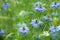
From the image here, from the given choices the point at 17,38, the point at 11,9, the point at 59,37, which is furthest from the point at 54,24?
the point at 11,9

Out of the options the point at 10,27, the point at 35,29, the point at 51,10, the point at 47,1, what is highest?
the point at 47,1

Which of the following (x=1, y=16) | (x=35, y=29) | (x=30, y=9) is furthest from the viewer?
(x=30, y=9)

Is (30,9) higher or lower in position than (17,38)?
higher

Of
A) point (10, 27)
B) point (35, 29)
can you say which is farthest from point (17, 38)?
point (10, 27)

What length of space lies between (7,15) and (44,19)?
62 centimetres

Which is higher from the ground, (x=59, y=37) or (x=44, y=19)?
(x=44, y=19)

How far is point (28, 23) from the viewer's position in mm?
2461

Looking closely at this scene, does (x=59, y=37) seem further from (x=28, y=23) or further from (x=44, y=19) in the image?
(x=28, y=23)

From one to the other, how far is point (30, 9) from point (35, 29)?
61cm

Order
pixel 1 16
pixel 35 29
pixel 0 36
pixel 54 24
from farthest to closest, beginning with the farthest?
pixel 1 16 → pixel 0 36 → pixel 35 29 → pixel 54 24

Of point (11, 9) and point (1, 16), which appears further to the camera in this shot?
point (11, 9)

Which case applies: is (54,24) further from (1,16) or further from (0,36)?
(1,16)

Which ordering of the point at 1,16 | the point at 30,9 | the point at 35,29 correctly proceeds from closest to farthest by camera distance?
1. the point at 35,29
2. the point at 1,16
3. the point at 30,9

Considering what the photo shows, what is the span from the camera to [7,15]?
2.80 metres
